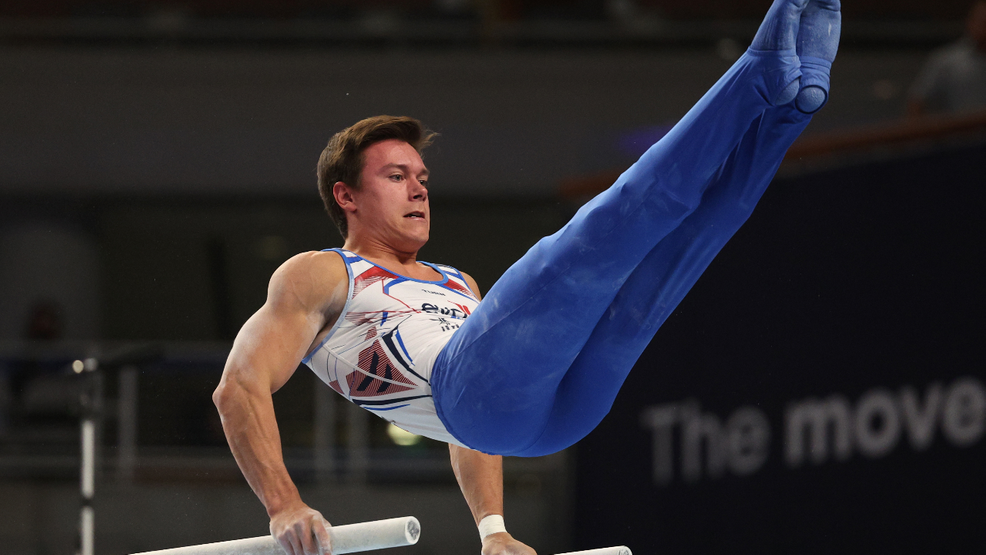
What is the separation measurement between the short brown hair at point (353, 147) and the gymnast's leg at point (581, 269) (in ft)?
2.07

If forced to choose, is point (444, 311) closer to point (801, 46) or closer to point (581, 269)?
point (581, 269)

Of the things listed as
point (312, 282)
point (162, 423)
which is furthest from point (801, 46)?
point (162, 423)

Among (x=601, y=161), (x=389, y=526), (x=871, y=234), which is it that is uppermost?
(x=601, y=161)

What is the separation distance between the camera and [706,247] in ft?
7.56

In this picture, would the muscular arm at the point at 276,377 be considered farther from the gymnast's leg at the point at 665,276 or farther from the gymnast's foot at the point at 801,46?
the gymnast's foot at the point at 801,46

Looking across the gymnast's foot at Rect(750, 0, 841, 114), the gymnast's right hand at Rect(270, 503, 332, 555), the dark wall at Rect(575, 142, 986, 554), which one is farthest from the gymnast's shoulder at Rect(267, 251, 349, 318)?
the dark wall at Rect(575, 142, 986, 554)

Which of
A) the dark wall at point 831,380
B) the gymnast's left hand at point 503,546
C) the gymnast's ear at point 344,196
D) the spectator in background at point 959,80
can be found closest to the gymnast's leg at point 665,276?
the gymnast's left hand at point 503,546

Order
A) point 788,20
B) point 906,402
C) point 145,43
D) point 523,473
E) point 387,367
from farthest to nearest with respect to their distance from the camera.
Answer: point 145,43, point 523,473, point 906,402, point 387,367, point 788,20

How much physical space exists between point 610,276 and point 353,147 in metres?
0.90

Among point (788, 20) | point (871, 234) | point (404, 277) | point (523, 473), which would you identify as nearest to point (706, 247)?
point (788, 20)

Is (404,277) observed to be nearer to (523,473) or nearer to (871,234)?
(871,234)

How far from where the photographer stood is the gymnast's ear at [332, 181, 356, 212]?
2775mm

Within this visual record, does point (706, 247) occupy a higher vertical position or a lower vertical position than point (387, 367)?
higher

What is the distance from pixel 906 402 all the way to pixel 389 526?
2.29 meters
